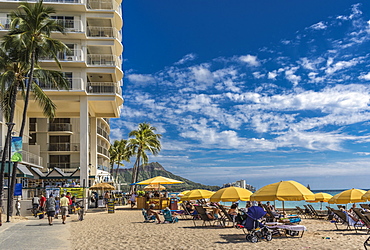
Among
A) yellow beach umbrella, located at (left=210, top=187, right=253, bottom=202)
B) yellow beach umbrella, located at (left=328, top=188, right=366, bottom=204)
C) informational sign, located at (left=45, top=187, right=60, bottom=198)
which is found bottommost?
yellow beach umbrella, located at (left=328, top=188, right=366, bottom=204)

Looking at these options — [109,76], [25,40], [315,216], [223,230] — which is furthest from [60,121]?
[223,230]

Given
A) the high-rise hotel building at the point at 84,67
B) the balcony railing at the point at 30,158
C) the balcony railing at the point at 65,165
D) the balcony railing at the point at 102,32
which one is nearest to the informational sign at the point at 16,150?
the high-rise hotel building at the point at 84,67

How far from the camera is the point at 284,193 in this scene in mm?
14133

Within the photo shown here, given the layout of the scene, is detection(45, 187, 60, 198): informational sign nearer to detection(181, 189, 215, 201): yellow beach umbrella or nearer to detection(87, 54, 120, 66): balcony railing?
detection(181, 189, 215, 201): yellow beach umbrella

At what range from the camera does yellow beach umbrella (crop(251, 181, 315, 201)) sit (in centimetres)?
1397

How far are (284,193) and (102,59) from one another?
25.3m

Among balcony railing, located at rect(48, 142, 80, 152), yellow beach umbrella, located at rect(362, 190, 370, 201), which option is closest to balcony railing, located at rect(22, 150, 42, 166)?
balcony railing, located at rect(48, 142, 80, 152)

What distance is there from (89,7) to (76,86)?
6853mm

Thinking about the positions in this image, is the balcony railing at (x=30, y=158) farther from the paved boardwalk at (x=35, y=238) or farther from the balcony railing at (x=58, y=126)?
the paved boardwalk at (x=35, y=238)

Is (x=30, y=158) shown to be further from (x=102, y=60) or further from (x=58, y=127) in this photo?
(x=58, y=127)

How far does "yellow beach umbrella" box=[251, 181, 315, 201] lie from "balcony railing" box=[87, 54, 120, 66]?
2325 centimetres

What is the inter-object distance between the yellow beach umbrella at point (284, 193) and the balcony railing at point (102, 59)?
23.2 meters

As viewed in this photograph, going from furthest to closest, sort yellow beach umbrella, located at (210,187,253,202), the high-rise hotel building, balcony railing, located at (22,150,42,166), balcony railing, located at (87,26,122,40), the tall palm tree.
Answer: balcony railing, located at (87,26,122,40) < balcony railing, located at (22,150,42,166) < the high-rise hotel building < the tall palm tree < yellow beach umbrella, located at (210,187,253,202)

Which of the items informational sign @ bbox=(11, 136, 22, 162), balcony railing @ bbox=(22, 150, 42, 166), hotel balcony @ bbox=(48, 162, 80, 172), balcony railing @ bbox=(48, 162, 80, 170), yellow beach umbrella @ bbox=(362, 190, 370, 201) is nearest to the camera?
yellow beach umbrella @ bbox=(362, 190, 370, 201)
